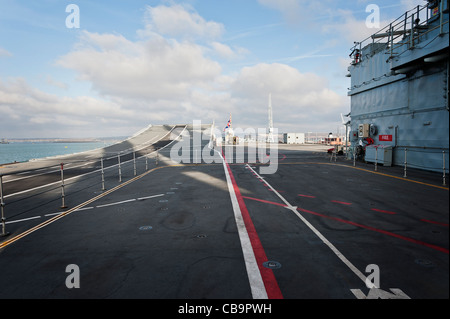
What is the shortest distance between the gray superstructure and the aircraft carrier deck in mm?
7366

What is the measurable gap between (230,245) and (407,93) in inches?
781

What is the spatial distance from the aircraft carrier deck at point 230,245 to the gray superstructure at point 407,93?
7.37 metres

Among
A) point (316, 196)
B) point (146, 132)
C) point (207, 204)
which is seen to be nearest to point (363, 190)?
point (316, 196)

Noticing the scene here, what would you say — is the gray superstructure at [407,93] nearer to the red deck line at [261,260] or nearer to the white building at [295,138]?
the red deck line at [261,260]

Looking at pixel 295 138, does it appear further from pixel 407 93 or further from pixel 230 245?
pixel 230 245

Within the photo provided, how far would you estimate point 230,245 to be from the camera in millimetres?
6297

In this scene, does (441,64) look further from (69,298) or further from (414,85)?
(69,298)

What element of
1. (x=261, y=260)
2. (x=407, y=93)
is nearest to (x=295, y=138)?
(x=407, y=93)

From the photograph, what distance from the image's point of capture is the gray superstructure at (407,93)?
1564cm

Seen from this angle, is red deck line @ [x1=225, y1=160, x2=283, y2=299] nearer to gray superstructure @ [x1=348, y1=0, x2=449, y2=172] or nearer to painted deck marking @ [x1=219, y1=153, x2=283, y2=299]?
painted deck marking @ [x1=219, y1=153, x2=283, y2=299]

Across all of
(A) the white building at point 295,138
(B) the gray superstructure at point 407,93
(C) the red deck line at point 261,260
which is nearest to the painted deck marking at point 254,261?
(C) the red deck line at point 261,260

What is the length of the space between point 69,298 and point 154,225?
11.9 ft

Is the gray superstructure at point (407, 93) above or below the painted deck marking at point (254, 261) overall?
above

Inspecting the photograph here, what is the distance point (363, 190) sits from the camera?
40.5 ft
